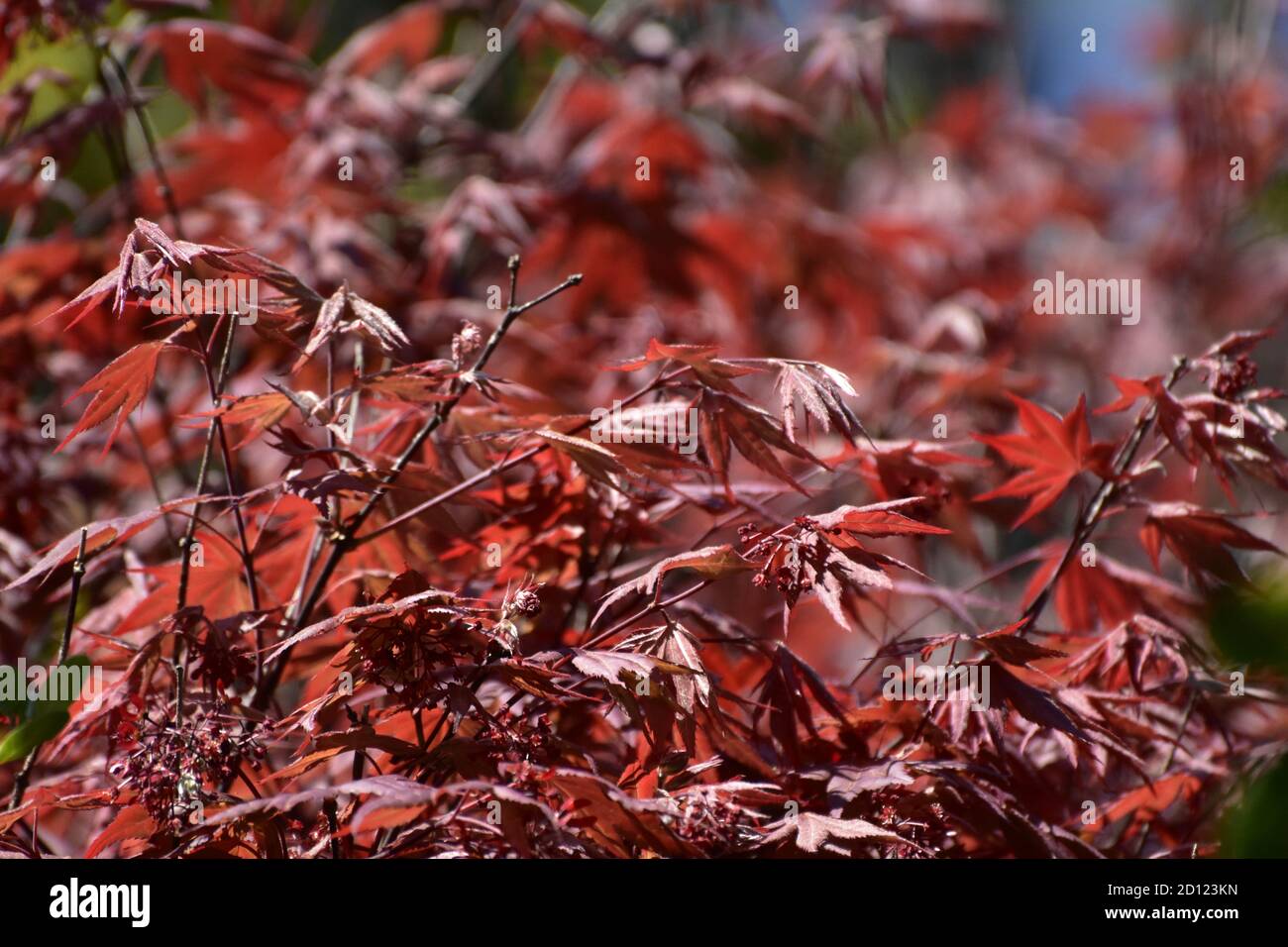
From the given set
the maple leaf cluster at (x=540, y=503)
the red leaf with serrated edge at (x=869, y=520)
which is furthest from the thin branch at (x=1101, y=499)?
the red leaf with serrated edge at (x=869, y=520)

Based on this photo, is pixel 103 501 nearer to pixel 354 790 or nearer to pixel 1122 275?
pixel 354 790

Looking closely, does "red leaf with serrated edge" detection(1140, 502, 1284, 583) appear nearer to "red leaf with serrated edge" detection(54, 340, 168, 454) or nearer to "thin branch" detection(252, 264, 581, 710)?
"thin branch" detection(252, 264, 581, 710)

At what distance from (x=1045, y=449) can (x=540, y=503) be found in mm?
632

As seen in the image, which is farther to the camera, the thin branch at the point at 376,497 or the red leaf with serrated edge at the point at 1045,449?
the red leaf with serrated edge at the point at 1045,449

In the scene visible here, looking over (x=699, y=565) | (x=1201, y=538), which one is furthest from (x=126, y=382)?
(x=1201, y=538)

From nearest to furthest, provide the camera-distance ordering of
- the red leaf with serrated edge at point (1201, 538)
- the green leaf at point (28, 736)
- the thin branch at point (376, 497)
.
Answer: the green leaf at point (28, 736), the thin branch at point (376, 497), the red leaf with serrated edge at point (1201, 538)

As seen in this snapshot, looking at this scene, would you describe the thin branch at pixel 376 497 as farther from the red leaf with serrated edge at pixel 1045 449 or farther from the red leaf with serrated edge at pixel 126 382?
the red leaf with serrated edge at pixel 1045 449

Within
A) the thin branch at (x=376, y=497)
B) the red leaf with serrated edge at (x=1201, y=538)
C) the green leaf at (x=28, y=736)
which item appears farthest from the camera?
the red leaf with serrated edge at (x=1201, y=538)

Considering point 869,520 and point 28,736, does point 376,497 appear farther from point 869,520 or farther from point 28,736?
point 869,520

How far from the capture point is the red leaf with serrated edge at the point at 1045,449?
55.0 inches

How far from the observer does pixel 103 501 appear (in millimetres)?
2037

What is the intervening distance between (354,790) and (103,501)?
4.43 feet

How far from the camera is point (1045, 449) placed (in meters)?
1.44
